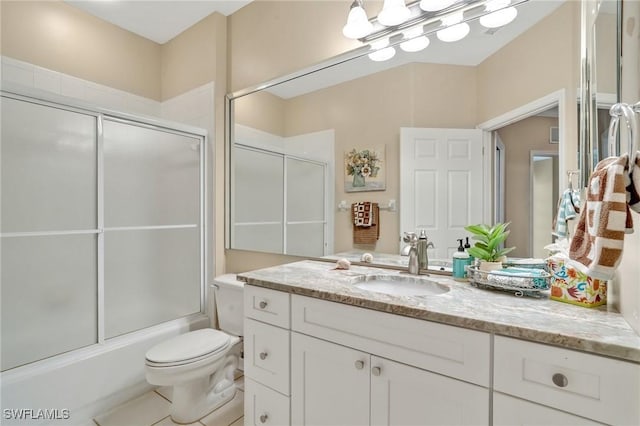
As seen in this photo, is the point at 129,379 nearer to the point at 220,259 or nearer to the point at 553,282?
the point at 220,259

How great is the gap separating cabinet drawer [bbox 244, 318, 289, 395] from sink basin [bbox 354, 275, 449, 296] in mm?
416

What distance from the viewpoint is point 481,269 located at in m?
1.21

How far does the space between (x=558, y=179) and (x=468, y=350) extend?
32.2 inches

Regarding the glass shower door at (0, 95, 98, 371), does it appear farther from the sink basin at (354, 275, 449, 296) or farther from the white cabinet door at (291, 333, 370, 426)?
the sink basin at (354, 275, 449, 296)

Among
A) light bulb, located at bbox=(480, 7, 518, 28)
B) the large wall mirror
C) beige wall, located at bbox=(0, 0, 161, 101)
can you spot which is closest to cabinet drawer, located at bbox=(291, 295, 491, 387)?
the large wall mirror

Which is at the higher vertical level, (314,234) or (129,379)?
(314,234)

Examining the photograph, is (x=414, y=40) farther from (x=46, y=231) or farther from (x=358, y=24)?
(x=46, y=231)

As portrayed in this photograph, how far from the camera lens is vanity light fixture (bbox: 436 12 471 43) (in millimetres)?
1369

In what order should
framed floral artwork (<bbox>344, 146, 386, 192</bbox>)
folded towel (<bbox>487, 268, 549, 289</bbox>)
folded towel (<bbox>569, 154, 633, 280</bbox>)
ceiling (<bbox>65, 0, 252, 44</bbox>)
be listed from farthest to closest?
ceiling (<bbox>65, 0, 252, 44</bbox>) → framed floral artwork (<bbox>344, 146, 386, 192</bbox>) → folded towel (<bbox>487, 268, 549, 289</bbox>) → folded towel (<bbox>569, 154, 633, 280</bbox>)

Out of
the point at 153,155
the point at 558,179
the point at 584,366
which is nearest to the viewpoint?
the point at 584,366

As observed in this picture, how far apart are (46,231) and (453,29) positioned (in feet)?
7.56

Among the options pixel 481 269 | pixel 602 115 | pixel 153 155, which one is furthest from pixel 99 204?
pixel 602 115

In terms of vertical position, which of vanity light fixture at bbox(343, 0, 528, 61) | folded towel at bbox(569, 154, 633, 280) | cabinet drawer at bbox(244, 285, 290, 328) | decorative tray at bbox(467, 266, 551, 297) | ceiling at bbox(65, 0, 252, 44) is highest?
ceiling at bbox(65, 0, 252, 44)

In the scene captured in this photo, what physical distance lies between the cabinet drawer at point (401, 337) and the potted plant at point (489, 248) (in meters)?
0.44
